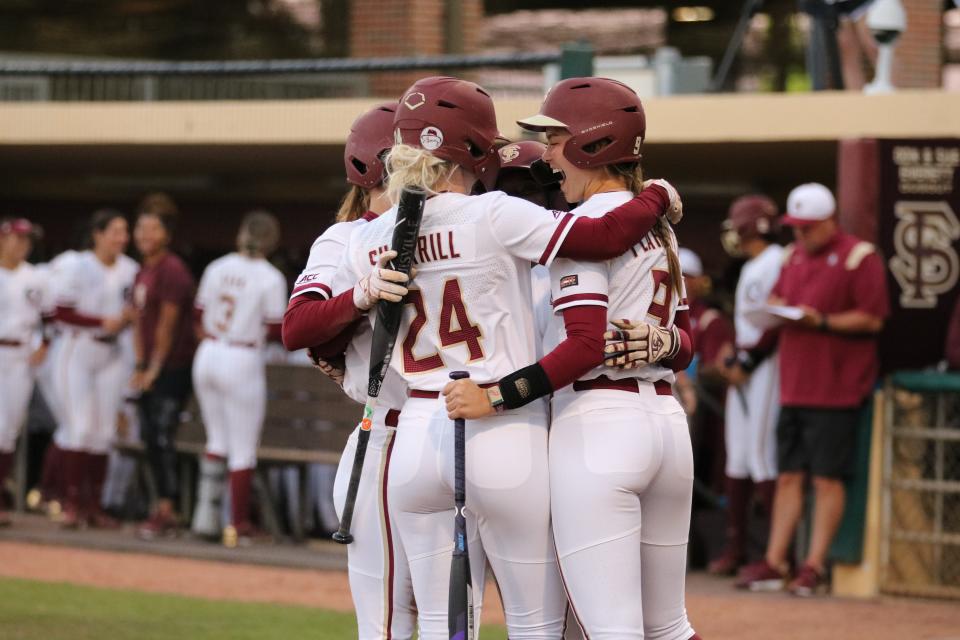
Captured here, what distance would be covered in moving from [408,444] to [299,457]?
18.1ft

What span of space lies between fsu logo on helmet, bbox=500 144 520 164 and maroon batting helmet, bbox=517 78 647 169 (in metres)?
0.59

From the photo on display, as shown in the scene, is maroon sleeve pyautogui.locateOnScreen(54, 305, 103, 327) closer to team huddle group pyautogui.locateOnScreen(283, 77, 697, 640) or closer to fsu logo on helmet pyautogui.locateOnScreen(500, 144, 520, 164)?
fsu logo on helmet pyautogui.locateOnScreen(500, 144, 520, 164)

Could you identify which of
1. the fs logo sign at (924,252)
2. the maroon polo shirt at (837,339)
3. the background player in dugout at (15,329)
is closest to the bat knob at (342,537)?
the maroon polo shirt at (837,339)

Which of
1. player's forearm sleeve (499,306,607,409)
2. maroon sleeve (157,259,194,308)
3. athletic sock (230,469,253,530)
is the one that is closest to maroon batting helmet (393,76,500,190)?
player's forearm sleeve (499,306,607,409)

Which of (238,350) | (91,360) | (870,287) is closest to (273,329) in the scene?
(238,350)

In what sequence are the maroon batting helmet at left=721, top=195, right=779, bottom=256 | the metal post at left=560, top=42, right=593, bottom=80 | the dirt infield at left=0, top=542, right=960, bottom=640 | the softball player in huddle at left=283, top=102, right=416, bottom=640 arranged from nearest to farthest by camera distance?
the softball player in huddle at left=283, top=102, right=416, bottom=640 → the dirt infield at left=0, top=542, right=960, bottom=640 → the metal post at left=560, top=42, right=593, bottom=80 → the maroon batting helmet at left=721, top=195, right=779, bottom=256

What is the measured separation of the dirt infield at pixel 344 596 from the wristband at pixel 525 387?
317 cm

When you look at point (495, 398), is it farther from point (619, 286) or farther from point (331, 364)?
point (331, 364)

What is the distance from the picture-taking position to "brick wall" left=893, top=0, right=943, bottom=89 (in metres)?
14.2

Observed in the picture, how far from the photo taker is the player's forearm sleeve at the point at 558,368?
3.84 meters

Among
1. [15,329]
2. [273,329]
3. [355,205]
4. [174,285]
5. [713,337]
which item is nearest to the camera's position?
[355,205]

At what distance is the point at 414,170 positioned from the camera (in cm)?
396

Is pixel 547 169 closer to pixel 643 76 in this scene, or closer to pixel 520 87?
pixel 643 76

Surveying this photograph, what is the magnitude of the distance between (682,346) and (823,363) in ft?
12.2
